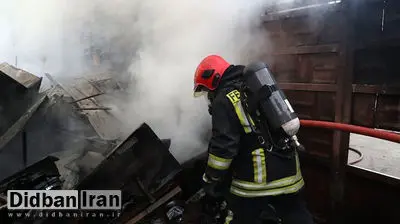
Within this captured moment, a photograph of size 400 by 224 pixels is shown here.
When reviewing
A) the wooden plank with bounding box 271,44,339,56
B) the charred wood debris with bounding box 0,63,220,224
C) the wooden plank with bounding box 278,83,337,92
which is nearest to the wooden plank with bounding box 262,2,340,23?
the wooden plank with bounding box 271,44,339,56

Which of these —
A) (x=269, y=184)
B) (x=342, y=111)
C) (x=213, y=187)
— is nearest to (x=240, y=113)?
(x=269, y=184)

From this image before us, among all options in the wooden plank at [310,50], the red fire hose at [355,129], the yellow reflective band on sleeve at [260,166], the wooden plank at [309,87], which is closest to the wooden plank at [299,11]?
the wooden plank at [310,50]

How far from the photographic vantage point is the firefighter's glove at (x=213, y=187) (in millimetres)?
2416

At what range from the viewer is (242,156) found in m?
2.29

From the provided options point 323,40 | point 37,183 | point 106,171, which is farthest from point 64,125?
point 323,40

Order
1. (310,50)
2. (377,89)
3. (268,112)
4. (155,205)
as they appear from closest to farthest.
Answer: (268,112) < (377,89) < (310,50) < (155,205)

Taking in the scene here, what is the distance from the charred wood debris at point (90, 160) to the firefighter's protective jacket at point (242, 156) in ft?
2.44

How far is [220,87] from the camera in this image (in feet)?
7.70

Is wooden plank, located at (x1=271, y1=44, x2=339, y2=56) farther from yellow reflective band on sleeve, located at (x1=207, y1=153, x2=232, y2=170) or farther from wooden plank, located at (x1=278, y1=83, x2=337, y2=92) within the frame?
yellow reflective band on sleeve, located at (x1=207, y1=153, x2=232, y2=170)

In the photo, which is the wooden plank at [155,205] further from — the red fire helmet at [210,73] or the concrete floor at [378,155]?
the concrete floor at [378,155]

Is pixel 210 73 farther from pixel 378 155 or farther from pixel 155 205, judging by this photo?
pixel 378 155

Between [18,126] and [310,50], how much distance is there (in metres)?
3.30

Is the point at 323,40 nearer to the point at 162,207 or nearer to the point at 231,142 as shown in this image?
the point at 231,142

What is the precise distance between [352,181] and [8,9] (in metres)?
9.16
